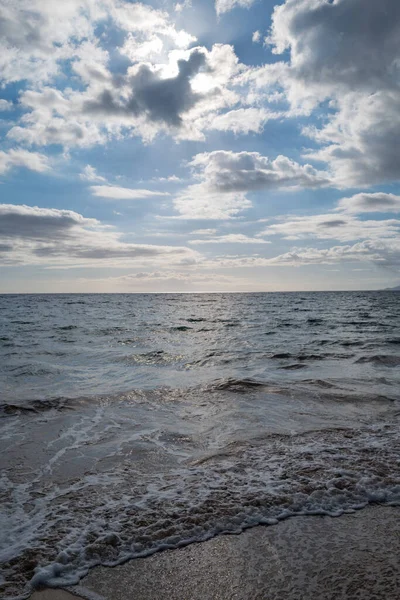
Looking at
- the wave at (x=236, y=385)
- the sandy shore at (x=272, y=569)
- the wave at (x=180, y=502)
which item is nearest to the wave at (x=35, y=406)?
the wave at (x=180, y=502)

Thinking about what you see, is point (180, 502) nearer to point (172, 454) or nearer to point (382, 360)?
point (172, 454)

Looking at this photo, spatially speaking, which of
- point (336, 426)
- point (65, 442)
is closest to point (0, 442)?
point (65, 442)

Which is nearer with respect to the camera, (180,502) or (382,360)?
(180,502)

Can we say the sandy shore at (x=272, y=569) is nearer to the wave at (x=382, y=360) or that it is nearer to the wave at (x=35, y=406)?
the wave at (x=35, y=406)

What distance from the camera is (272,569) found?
3.01 m

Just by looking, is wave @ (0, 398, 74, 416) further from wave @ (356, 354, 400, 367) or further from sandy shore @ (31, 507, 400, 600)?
wave @ (356, 354, 400, 367)

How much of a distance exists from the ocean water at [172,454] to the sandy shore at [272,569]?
169 mm

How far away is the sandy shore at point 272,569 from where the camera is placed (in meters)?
2.76

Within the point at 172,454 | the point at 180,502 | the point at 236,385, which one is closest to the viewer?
the point at 180,502

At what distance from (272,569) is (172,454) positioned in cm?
275

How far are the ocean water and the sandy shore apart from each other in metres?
0.17

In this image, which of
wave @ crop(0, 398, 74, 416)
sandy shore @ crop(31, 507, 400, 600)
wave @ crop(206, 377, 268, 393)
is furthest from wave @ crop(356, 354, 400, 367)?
sandy shore @ crop(31, 507, 400, 600)

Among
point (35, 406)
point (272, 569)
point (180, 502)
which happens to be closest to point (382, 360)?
point (35, 406)

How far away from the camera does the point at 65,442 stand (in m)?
6.10
